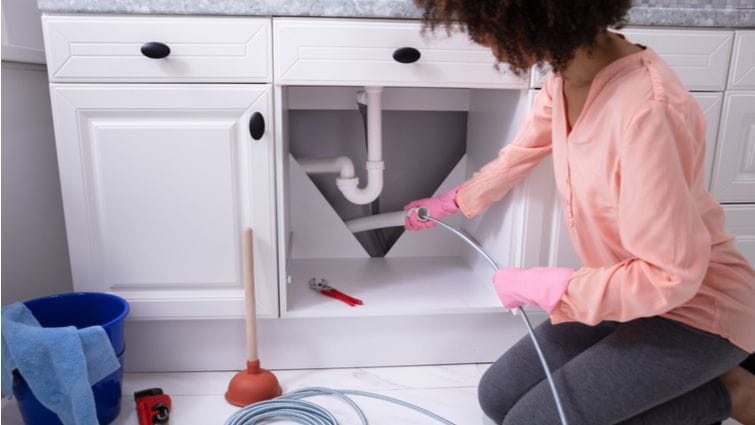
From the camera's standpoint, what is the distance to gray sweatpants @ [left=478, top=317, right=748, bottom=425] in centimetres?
Answer: 87

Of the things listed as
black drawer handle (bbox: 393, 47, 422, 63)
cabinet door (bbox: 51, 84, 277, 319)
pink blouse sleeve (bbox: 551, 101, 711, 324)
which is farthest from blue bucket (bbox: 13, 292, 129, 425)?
pink blouse sleeve (bbox: 551, 101, 711, 324)

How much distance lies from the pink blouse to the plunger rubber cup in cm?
63

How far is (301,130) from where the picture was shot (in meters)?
1.58

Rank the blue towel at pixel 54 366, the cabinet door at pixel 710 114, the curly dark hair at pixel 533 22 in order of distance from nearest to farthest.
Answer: the curly dark hair at pixel 533 22 → the blue towel at pixel 54 366 → the cabinet door at pixel 710 114

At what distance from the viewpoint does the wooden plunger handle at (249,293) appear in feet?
3.73

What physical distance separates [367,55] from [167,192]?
19.1 inches

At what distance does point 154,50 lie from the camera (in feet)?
3.41

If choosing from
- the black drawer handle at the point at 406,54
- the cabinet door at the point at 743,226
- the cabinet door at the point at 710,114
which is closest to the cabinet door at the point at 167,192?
the black drawer handle at the point at 406,54

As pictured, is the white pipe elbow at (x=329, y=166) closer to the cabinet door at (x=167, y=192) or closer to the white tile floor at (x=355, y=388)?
the cabinet door at (x=167, y=192)

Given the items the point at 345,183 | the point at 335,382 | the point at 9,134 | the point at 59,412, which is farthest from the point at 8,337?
the point at 345,183

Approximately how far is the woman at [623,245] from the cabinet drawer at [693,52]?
11.4 inches

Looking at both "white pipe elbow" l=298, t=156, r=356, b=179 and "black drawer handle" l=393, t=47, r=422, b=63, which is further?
"white pipe elbow" l=298, t=156, r=356, b=179

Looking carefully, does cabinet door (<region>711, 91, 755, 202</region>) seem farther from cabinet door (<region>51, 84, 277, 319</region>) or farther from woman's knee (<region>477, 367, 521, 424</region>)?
cabinet door (<region>51, 84, 277, 319</region>)

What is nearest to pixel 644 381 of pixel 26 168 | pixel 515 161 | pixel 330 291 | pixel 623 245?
pixel 623 245
